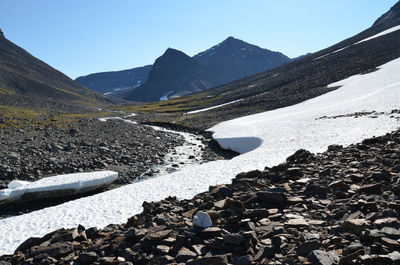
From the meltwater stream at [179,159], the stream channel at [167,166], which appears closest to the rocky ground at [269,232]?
the stream channel at [167,166]

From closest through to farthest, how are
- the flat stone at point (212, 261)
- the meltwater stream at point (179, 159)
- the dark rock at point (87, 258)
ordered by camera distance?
the flat stone at point (212, 261), the dark rock at point (87, 258), the meltwater stream at point (179, 159)

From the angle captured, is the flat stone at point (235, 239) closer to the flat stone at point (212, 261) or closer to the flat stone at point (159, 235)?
the flat stone at point (212, 261)

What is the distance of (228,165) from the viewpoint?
20.5m

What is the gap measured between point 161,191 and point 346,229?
36.0ft

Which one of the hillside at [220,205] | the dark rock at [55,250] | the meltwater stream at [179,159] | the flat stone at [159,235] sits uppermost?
the dark rock at [55,250]

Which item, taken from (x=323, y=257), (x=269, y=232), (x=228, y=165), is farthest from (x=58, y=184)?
(x=323, y=257)

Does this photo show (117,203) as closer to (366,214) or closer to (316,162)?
(316,162)

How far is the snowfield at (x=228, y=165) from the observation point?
12.8 m

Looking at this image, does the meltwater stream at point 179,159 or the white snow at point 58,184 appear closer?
the white snow at point 58,184

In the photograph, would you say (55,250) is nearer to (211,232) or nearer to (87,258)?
(87,258)

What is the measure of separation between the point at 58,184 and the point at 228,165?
38.2 feet

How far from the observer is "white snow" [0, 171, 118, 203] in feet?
57.2

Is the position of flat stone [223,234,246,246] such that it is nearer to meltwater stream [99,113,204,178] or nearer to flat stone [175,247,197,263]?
flat stone [175,247,197,263]

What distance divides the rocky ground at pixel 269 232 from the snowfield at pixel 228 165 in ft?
12.7
